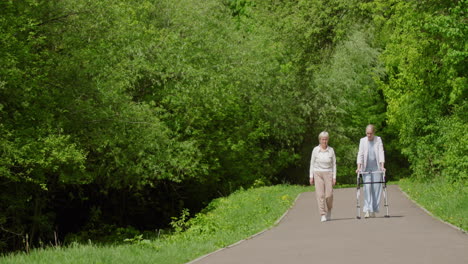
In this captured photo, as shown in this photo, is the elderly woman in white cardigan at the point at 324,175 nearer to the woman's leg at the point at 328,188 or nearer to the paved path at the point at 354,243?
the woman's leg at the point at 328,188

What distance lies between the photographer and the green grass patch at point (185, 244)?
38.1 ft

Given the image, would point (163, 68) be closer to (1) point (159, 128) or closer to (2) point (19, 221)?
(1) point (159, 128)

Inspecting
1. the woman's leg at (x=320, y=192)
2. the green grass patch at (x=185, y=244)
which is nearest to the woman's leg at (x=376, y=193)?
the woman's leg at (x=320, y=192)

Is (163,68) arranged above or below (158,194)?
above

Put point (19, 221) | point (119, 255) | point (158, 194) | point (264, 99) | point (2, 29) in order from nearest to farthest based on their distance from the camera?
point (119, 255)
point (2, 29)
point (19, 221)
point (158, 194)
point (264, 99)

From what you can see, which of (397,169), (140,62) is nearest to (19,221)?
(140,62)

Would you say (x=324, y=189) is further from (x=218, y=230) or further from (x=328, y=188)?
(x=218, y=230)

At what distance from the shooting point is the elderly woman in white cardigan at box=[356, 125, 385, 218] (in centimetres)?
1778

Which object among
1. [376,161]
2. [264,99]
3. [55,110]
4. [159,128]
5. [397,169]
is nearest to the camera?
[376,161]

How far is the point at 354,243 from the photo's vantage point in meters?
12.8

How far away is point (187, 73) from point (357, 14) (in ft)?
23.4

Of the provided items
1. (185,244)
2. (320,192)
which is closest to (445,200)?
(320,192)

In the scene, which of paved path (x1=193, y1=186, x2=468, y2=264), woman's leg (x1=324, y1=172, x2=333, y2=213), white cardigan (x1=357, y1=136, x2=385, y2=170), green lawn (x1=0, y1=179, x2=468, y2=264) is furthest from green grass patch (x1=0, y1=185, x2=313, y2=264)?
white cardigan (x1=357, y1=136, x2=385, y2=170)

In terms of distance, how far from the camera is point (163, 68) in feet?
106
